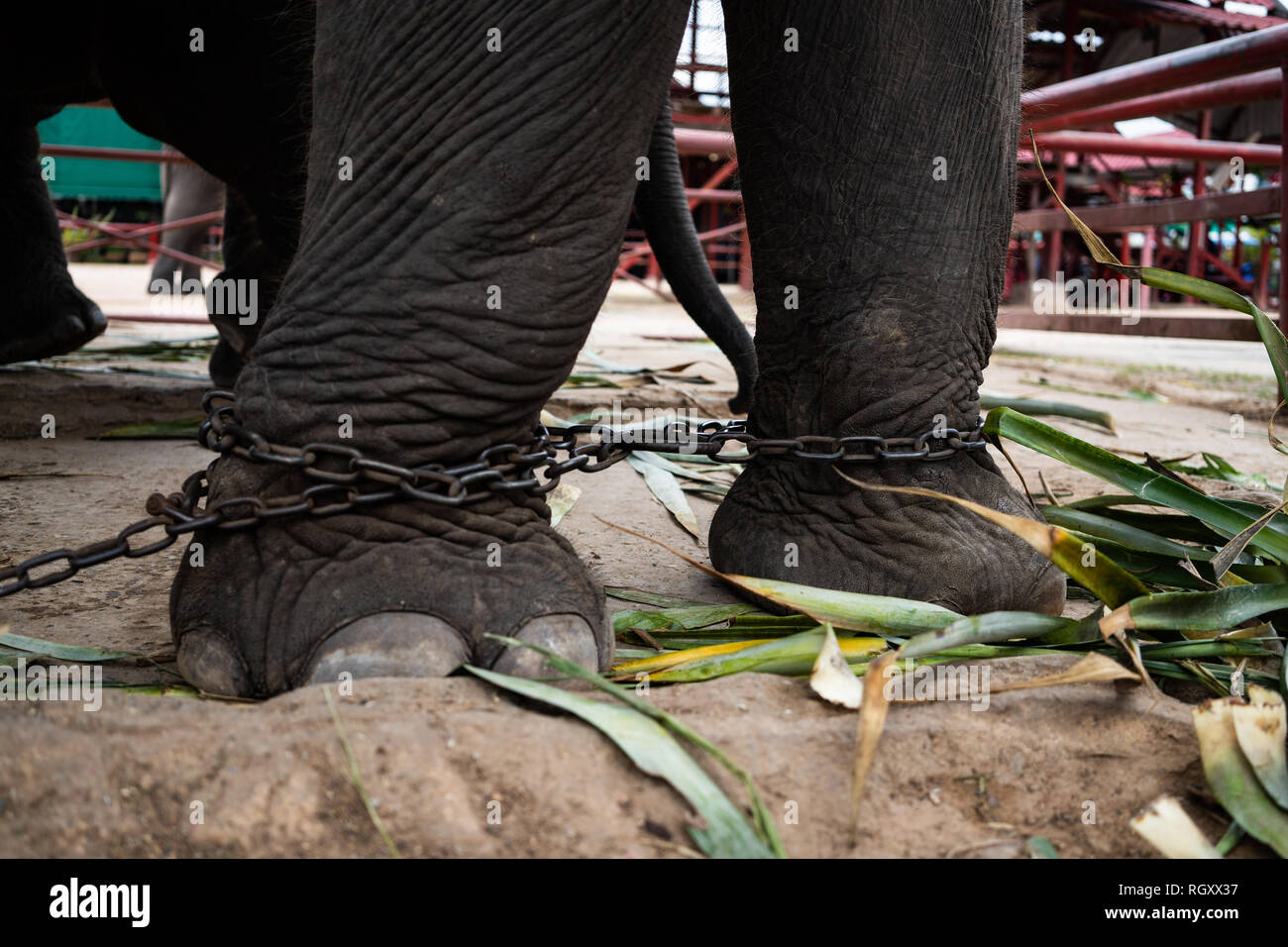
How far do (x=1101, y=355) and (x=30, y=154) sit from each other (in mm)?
5262

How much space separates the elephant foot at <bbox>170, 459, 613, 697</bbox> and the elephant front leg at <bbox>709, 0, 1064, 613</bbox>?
1.36ft

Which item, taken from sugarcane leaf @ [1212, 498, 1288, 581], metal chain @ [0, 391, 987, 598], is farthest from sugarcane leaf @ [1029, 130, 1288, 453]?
metal chain @ [0, 391, 987, 598]

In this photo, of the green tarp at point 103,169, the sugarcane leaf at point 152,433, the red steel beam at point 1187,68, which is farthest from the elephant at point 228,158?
the green tarp at point 103,169

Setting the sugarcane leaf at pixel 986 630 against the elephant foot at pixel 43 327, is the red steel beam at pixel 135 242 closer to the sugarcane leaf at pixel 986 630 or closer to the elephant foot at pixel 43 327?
the elephant foot at pixel 43 327

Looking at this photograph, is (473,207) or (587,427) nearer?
(473,207)

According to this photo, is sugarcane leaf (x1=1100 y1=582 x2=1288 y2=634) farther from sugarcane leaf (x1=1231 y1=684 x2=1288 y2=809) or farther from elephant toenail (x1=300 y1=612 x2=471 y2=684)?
elephant toenail (x1=300 y1=612 x2=471 y2=684)

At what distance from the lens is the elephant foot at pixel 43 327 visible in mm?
3041

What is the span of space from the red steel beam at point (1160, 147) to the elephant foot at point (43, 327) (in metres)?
4.05

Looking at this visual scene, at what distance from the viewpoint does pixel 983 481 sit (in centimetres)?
154

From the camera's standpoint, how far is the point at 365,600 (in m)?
1.15

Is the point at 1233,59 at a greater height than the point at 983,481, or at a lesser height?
greater
